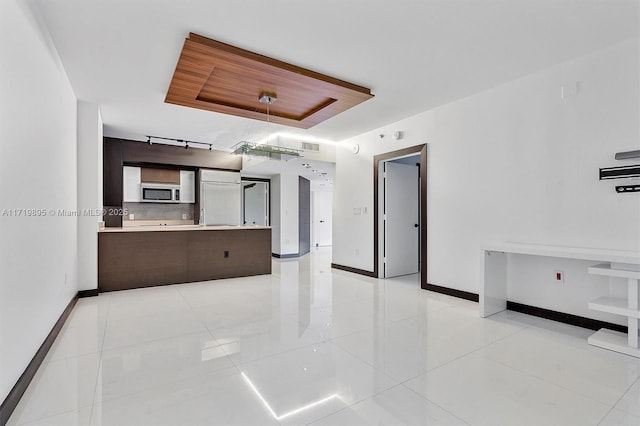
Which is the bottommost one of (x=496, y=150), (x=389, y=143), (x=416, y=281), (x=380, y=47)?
(x=416, y=281)

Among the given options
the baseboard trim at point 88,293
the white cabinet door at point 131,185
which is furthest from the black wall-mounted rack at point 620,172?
the white cabinet door at point 131,185

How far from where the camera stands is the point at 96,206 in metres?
4.44

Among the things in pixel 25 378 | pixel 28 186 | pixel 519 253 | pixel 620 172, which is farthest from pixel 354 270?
pixel 28 186

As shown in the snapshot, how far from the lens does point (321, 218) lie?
38.0 ft

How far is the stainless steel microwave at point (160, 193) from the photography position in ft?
22.9

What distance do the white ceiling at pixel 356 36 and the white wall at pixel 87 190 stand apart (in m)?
0.35

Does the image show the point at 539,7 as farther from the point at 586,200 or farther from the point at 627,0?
the point at 586,200

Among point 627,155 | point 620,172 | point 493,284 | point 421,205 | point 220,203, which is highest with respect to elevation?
point 627,155

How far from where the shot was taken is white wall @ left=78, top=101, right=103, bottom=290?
4301 mm

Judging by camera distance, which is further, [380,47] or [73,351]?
[380,47]

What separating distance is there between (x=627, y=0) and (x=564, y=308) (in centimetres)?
281

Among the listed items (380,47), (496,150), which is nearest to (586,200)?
(496,150)

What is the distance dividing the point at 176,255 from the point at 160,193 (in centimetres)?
250

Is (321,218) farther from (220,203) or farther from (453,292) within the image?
(453,292)
